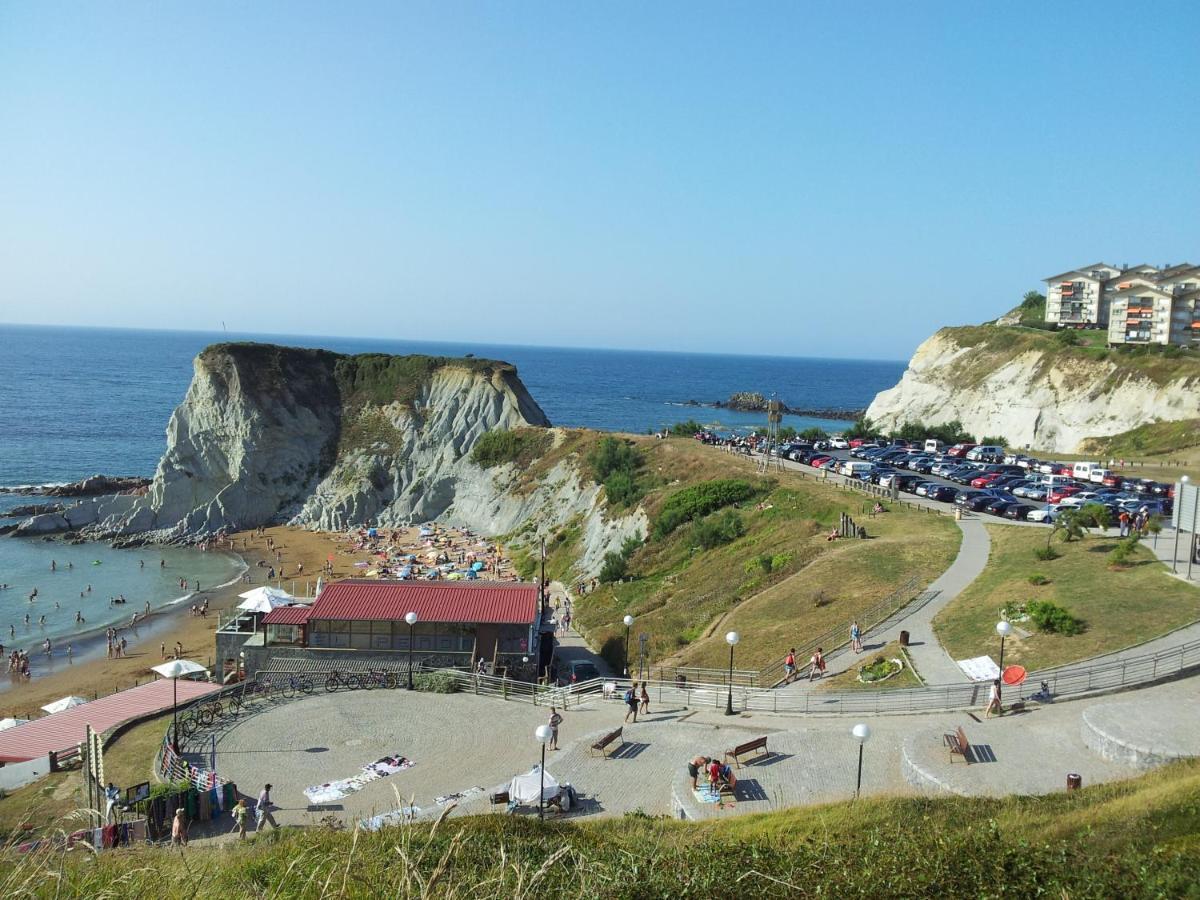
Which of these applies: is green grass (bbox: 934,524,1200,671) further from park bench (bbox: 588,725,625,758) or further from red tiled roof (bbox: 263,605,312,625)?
red tiled roof (bbox: 263,605,312,625)

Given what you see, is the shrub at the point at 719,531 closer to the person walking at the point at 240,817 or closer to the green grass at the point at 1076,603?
the green grass at the point at 1076,603

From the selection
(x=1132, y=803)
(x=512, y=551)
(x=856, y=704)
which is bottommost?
(x=512, y=551)

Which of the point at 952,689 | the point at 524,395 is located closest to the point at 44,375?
the point at 524,395

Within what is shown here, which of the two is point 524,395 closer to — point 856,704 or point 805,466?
point 805,466

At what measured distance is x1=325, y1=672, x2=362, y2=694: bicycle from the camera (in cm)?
2692

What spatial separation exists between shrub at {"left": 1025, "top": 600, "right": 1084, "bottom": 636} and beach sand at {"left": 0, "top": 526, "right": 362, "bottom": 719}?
32932 millimetres

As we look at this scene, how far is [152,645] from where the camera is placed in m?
44.2

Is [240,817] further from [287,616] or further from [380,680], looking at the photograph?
[287,616]

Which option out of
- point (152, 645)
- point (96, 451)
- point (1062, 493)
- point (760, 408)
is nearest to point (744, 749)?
point (152, 645)

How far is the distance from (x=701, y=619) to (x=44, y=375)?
20484 centimetres

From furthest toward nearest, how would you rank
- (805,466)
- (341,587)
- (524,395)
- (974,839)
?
(524,395), (805,466), (341,587), (974,839)

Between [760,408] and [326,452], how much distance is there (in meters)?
101

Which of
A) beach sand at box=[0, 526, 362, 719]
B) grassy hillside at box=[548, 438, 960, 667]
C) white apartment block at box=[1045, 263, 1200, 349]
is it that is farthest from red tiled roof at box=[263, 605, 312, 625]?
white apartment block at box=[1045, 263, 1200, 349]

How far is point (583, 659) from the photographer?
3353cm
